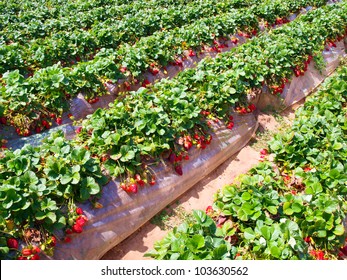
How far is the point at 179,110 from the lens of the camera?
5.01 meters

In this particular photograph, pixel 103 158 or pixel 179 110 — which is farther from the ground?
pixel 179 110

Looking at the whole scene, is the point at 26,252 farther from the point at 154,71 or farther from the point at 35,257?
the point at 154,71

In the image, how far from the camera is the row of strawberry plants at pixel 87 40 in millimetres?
6750

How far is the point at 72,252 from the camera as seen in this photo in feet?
11.9

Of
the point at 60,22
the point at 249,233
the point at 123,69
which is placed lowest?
the point at 249,233

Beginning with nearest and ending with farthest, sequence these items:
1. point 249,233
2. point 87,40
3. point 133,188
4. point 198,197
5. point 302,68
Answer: point 249,233, point 133,188, point 198,197, point 87,40, point 302,68

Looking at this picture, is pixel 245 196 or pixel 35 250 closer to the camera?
pixel 35 250

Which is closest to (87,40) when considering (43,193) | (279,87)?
(279,87)

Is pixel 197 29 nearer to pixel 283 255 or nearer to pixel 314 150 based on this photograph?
pixel 314 150

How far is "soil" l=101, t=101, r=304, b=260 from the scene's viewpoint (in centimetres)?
425

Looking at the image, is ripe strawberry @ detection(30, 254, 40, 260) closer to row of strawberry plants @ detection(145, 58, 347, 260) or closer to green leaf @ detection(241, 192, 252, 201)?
row of strawberry plants @ detection(145, 58, 347, 260)

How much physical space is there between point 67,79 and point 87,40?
250 cm

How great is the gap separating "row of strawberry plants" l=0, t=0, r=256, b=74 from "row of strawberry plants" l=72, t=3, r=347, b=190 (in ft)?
8.22

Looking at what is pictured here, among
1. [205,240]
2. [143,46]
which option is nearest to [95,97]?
[143,46]
